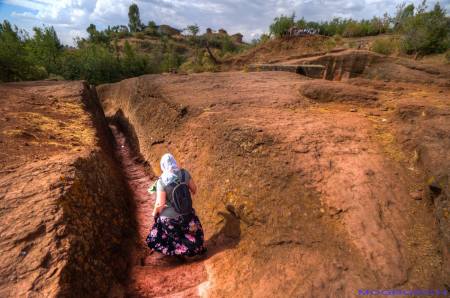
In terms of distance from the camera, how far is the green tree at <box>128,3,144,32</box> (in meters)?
46.8

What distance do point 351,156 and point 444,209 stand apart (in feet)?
3.55

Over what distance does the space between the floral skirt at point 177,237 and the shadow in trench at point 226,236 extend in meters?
0.15

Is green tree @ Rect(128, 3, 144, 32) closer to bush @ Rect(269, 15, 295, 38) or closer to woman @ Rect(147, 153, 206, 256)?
bush @ Rect(269, 15, 295, 38)

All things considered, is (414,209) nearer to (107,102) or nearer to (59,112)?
(59,112)

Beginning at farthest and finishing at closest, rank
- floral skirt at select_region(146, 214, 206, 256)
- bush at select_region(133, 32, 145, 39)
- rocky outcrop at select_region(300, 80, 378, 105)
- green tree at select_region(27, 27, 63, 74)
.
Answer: bush at select_region(133, 32, 145, 39), green tree at select_region(27, 27, 63, 74), rocky outcrop at select_region(300, 80, 378, 105), floral skirt at select_region(146, 214, 206, 256)

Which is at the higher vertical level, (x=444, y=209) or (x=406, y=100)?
(x=406, y=100)

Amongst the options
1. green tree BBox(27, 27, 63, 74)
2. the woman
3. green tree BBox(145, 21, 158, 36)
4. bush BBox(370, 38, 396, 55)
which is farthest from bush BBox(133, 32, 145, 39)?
the woman

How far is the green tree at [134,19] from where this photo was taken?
46812 millimetres

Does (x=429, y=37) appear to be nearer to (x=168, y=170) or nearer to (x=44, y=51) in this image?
(x=168, y=170)

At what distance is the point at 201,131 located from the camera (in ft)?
A: 15.2

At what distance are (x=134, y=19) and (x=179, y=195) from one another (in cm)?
5264

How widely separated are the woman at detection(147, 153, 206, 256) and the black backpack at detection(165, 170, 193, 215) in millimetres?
20

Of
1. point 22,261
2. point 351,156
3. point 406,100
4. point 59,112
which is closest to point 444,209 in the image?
point 351,156

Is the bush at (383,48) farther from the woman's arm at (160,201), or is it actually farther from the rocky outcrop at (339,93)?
the woman's arm at (160,201)
